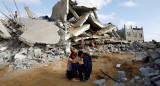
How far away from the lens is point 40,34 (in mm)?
7852

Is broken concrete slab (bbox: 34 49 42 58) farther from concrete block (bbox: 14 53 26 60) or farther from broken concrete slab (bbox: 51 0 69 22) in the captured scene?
broken concrete slab (bbox: 51 0 69 22)

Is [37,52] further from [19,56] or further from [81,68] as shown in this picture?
[81,68]

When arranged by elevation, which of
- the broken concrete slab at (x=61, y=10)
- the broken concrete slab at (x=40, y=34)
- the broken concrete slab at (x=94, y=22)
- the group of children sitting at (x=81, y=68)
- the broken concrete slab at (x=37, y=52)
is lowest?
the group of children sitting at (x=81, y=68)

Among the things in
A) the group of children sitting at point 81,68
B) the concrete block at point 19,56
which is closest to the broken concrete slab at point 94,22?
the concrete block at point 19,56

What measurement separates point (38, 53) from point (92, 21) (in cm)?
673

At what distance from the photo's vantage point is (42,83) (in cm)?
381

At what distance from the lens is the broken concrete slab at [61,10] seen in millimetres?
10594

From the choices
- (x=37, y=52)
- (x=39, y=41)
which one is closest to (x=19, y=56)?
(x=37, y=52)

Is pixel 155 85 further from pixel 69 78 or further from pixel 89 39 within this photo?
pixel 89 39

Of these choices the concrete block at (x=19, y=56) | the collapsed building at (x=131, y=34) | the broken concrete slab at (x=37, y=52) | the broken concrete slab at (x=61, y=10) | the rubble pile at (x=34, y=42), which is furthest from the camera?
the collapsed building at (x=131, y=34)

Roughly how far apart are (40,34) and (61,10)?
440 cm

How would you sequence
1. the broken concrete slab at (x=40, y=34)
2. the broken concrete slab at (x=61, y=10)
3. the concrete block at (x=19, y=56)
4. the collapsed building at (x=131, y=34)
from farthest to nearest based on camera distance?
the collapsed building at (x=131, y=34) < the broken concrete slab at (x=61, y=10) < the broken concrete slab at (x=40, y=34) < the concrete block at (x=19, y=56)

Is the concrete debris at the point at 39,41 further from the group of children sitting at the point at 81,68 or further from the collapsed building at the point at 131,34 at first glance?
the collapsed building at the point at 131,34

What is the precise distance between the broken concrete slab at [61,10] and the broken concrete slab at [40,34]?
2.03 meters
